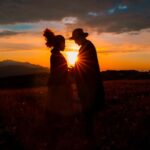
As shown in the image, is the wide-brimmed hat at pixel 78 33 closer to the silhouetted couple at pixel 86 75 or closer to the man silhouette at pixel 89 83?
the silhouetted couple at pixel 86 75

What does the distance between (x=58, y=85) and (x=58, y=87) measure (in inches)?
2.8

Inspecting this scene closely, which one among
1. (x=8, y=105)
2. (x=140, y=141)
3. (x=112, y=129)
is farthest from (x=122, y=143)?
(x=8, y=105)

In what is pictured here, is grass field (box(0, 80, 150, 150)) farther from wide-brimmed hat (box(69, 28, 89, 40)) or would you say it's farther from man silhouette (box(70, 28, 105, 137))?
wide-brimmed hat (box(69, 28, 89, 40))

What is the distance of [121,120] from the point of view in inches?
563

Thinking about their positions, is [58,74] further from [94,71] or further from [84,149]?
[84,149]

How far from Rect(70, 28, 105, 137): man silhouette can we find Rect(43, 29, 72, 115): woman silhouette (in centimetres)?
121

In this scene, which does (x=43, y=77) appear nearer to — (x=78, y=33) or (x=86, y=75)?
(x=86, y=75)

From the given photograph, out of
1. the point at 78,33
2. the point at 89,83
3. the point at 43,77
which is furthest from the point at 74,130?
the point at 43,77

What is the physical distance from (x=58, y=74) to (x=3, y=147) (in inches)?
113

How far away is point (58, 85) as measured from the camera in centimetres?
1370

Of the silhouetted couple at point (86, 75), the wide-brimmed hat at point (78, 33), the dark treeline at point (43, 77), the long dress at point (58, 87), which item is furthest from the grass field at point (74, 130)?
the dark treeline at point (43, 77)

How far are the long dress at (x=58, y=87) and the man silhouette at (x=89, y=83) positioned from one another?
1.36 m

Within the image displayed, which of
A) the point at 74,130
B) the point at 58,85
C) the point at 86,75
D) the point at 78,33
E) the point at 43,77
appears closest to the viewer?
the point at 78,33

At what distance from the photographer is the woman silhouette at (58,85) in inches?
524
